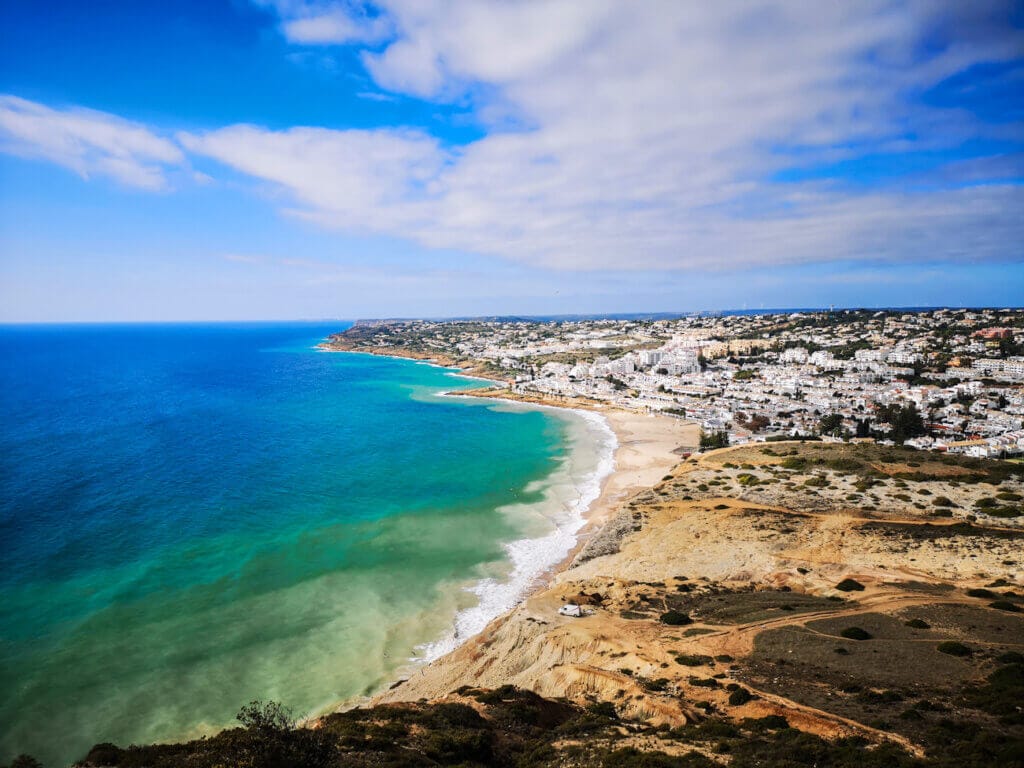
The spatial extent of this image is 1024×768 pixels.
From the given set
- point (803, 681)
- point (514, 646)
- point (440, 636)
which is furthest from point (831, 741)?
point (440, 636)

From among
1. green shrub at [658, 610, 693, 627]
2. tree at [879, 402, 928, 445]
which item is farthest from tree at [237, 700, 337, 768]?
tree at [879, 402, 928, 445]

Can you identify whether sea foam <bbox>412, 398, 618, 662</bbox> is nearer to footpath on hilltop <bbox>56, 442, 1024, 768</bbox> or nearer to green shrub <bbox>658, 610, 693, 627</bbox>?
footpath on hilltop <bbox>56, 442, 1024, 768</bbox>

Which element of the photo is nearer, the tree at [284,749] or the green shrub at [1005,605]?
the tree at [284,749]

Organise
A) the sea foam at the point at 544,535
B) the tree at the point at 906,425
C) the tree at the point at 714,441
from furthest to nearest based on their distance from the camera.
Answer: the tree at the point at 906,425, the tree at the point at 714,441, the sea foam at the point at 544,535

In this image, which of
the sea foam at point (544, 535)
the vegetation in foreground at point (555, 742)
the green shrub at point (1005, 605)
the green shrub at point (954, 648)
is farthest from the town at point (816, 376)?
the vegetation in foreground at point (555, 742)

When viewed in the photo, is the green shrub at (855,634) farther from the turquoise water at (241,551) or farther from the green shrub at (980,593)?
the turquoise water at (241,551)

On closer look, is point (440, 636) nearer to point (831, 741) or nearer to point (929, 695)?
point (831, 741)

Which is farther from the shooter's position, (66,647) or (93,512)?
(93,512)
